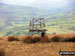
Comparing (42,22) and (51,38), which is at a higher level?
(42,22)

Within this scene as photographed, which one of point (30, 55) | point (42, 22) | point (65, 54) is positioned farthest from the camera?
point (42, 22)

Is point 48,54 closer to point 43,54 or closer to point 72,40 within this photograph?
point 43,54

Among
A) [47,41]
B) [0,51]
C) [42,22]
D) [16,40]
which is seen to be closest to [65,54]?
[0,51]

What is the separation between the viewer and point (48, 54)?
10.2 meters

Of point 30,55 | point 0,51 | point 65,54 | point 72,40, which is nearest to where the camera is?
point 65,54

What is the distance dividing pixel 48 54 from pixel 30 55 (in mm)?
1147

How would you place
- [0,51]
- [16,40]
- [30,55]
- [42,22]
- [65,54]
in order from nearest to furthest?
[65,54], [0,51], [30,55], [16,40], [42,22]

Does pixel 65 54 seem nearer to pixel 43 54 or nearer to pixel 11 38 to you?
pixel 43 54

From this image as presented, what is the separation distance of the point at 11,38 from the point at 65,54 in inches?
422

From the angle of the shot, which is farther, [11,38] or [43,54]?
[11,38]

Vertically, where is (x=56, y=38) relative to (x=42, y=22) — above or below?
below

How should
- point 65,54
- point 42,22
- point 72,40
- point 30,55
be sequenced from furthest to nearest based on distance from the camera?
point 42,22
point 72,40
point 30,55
point 65,54

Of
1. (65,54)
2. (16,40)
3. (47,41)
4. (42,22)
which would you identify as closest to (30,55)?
(65,54)

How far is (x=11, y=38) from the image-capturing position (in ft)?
58.2
